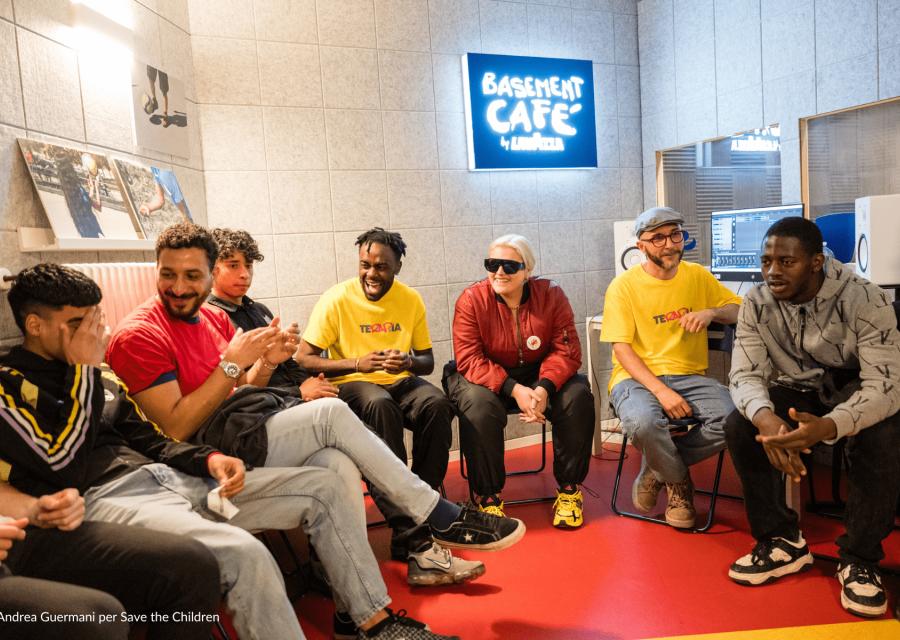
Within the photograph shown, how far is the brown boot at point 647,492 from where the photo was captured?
3.13 meters

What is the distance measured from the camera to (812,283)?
2.50 metres

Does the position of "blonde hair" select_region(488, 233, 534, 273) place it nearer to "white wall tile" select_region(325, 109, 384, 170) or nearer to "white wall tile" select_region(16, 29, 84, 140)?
"white wall tile" select_region(325, 109, 384, 170)

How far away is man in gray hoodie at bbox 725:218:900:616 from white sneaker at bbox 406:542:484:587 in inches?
37.2

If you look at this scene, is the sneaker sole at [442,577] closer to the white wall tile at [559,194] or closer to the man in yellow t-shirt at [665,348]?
the man in yellow t-shirt at [665,348]

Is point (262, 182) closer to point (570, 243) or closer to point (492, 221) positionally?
point (492, 221)

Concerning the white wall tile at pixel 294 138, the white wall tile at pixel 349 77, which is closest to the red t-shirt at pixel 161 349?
the white wall tile at pixel 294 138

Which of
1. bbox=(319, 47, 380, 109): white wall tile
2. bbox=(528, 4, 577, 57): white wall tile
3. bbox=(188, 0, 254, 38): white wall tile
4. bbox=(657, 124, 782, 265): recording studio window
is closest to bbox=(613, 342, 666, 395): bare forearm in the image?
bbox=(657, 124, 782, 265): recording studio window

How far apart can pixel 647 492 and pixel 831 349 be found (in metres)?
1.05

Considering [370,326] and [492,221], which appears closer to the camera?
[370,326]

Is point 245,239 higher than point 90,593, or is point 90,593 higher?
point 245,239

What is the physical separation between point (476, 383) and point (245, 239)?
1236mm

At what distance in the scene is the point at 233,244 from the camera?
2900 millimetres

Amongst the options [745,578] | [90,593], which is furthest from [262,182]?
[745,578]

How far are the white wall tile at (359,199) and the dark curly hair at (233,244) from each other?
3.85ft
